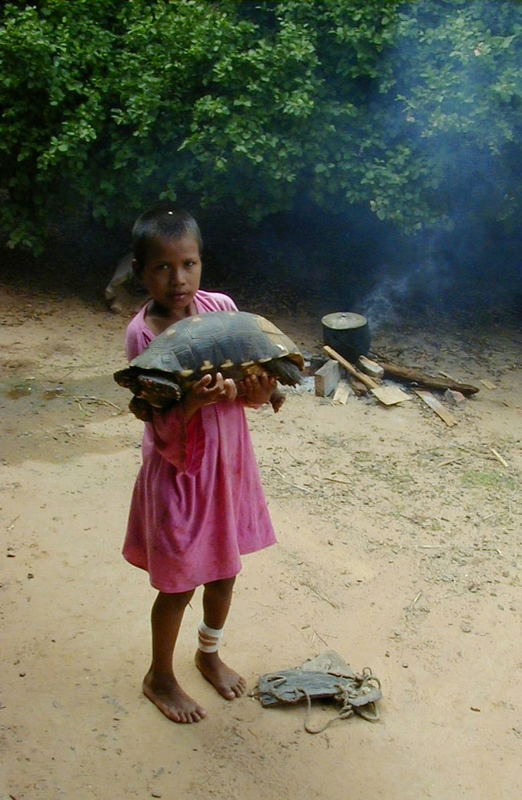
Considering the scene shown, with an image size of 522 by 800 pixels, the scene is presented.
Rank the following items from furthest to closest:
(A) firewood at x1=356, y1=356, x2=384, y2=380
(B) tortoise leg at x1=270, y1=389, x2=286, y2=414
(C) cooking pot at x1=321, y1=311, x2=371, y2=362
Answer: (C) cooking pot at x1=321, y1=311, x2=371, y2=362, (A) firewood at x1=356, y1=356, x2=384, y2=380, (B) tortoise leg at x1=270, y1=389, x2=286, y2=414

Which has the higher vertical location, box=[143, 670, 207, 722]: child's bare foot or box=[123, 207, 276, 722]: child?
box=[123, 207, 276, 722]: child

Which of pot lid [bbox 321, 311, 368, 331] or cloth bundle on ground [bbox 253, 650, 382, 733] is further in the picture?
pot lid [bbox 321, 311, 368, 331]

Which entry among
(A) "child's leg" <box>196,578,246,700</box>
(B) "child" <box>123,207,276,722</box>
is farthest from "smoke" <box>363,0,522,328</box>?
(A) "child's leg" <box>196,578,246,700</box>

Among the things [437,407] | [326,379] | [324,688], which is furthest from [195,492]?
[437,407]

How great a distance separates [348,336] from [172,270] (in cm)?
368

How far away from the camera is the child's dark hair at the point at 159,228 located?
225cm

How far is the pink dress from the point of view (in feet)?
7.75

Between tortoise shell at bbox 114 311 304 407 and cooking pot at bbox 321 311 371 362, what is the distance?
11.6 ft

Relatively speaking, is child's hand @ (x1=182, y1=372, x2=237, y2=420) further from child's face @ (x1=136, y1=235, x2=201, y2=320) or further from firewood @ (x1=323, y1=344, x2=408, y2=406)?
firewood @ (x1=323, y1=344, x2=408, y2=406)

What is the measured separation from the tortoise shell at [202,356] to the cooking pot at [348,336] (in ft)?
11.6

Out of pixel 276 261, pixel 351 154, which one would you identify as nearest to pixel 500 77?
pixel 351 154

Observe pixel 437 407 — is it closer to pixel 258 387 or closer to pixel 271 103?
pixel 271 103

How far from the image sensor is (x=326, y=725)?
9.00 feet

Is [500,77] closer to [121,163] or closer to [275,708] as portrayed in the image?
[121,163]
